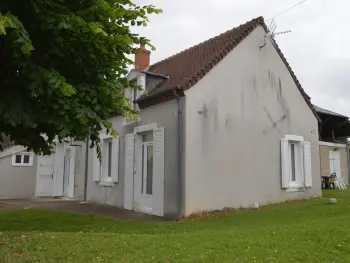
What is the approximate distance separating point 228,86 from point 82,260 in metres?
7.54

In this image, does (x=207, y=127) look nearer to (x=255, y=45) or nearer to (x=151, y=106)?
(x=151, y=106)

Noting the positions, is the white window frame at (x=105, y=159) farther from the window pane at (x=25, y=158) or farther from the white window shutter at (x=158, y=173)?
the window pane at (x=25, y=158)

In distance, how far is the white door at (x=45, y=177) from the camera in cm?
1677

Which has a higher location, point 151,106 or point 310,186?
point 151,106

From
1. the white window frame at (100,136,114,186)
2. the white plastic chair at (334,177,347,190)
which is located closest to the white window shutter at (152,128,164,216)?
the white window frame at (100,136,114,186)

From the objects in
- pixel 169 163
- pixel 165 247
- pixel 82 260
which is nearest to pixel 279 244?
pixel 165 247

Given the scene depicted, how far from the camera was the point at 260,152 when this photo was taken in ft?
38.9

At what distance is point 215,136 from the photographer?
10578mm

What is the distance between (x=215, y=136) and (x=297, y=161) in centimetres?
457

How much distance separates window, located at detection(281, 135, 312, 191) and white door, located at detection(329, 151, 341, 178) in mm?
7799

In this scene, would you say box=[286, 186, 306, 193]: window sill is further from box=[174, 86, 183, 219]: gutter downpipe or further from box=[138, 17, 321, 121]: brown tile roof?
box=[174, 86, 183, 219]: gutter downpipe

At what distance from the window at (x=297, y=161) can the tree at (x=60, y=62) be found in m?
8.34

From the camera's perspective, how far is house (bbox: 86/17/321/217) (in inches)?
395

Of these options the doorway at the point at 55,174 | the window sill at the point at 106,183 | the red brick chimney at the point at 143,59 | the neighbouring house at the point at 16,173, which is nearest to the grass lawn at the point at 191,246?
the window sill at the point at 106,183
